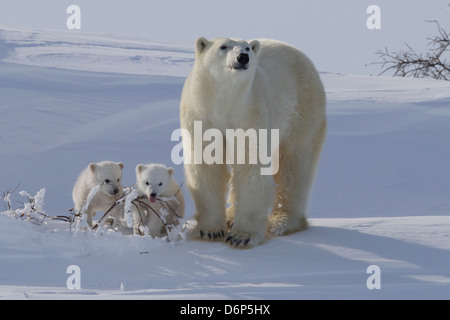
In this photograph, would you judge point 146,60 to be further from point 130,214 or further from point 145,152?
point 130,214

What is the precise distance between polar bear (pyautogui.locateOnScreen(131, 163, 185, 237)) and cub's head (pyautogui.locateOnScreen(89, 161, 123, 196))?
247mm

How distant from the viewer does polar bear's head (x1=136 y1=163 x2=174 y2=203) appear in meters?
4.83

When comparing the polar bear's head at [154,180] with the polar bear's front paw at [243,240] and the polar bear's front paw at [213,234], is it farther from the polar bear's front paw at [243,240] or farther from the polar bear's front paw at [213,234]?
the polar bear's front paw at [243,240]

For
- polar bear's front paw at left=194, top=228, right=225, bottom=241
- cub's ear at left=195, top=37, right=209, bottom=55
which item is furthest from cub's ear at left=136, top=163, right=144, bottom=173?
cub's ear at left=195, top=37, right=209, bottom=55

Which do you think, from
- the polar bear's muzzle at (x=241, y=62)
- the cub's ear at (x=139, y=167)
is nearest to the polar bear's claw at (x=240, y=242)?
the cub's ear at (x=139, y=167)

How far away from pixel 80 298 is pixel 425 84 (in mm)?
10115

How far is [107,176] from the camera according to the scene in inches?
203

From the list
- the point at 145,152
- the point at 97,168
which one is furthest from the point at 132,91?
the point at 97,168

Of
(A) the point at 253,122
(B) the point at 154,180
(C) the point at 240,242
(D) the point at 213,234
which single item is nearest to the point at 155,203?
(B) the point at 154,180

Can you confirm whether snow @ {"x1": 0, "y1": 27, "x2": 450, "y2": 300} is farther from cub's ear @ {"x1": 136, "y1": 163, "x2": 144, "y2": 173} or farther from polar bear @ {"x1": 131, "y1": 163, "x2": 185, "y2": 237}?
cub's ear @ {"x1": 136, "y1": 163, "x2": 144, "y2": 173}

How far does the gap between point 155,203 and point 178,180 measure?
125 centimetres

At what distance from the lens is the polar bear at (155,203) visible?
486 centimetres

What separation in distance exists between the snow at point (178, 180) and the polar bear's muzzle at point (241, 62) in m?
1.08
